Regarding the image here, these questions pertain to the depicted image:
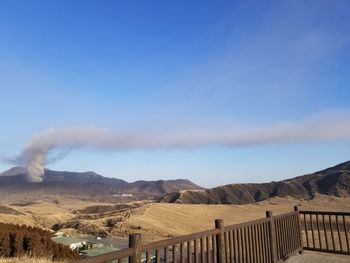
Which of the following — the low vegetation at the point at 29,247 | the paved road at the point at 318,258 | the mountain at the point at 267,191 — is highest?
the mountain at the point at 267,191

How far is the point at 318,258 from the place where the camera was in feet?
32.9

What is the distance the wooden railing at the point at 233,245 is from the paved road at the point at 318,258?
203 mm

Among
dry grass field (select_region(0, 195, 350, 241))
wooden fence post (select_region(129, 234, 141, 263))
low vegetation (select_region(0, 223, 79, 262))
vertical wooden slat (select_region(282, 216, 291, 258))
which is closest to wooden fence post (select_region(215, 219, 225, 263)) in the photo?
wooden fence post (select_region(129, 234, 141, 263))

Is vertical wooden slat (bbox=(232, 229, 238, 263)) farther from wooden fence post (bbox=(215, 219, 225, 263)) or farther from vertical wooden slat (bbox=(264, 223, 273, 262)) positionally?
vertical wooden slat (bbox=(264, 223, 273, 262))

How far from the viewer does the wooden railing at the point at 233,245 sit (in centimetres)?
449

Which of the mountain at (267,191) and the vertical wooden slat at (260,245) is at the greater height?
the mountain at (267,191)

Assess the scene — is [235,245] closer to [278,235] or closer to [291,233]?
[278,235]

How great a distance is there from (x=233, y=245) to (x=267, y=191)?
90.2 meters

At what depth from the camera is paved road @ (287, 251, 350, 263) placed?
31.8 feet

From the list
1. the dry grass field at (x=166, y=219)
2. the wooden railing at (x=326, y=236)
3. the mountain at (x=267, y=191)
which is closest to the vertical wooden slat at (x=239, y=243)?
the wooden railing at (x=326, y=236)

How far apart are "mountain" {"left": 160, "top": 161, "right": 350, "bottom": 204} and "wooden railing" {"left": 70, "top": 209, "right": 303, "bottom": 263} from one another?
6462 cm

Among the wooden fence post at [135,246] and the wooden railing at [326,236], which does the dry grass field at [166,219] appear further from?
the wooden fence post at [135,246]

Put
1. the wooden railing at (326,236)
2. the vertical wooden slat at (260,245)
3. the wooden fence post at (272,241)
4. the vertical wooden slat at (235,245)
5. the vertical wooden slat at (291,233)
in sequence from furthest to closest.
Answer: the wooden railing at (326,236) → the vertical wooden slat at (291,233) → the wooden fence post at (272,241) → the vertical wooden slat at (260,245) → the vertical wooden slat at (235,245)

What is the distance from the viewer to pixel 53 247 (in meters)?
11.8
